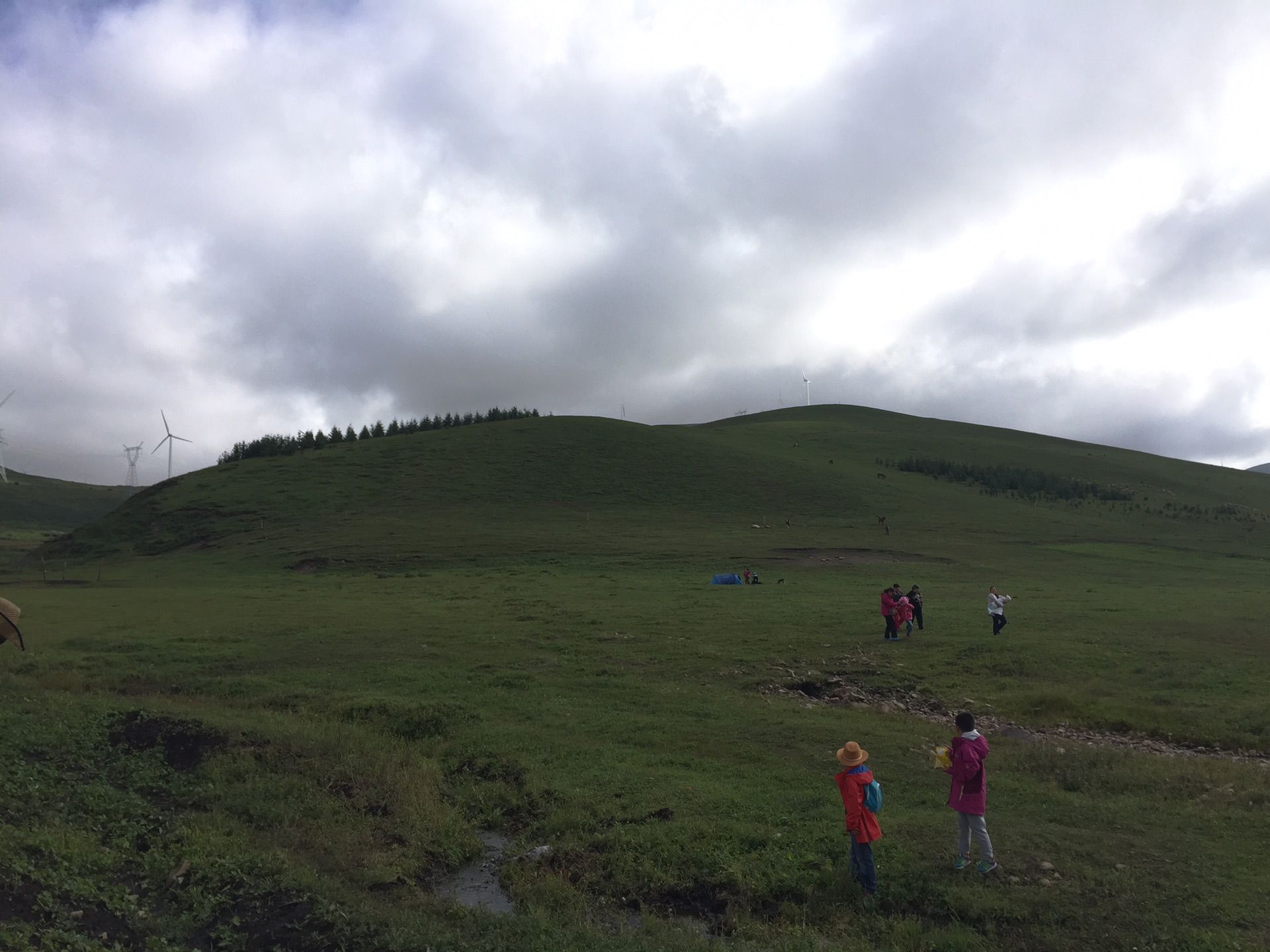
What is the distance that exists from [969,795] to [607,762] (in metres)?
7.57

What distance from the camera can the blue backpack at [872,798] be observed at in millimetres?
11539

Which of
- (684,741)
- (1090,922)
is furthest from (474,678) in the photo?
(1090,922)

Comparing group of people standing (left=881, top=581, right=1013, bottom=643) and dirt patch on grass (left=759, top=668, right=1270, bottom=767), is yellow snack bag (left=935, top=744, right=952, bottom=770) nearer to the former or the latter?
dirt patch on grass (left=759, top=668, right=1270, bottom=767)

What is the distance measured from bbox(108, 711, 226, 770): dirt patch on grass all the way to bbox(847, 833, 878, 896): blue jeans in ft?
40.8

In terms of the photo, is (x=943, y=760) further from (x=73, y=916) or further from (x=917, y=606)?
(x=917, y=606)

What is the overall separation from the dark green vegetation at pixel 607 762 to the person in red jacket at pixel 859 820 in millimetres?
268

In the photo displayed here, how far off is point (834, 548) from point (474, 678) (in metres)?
46.5

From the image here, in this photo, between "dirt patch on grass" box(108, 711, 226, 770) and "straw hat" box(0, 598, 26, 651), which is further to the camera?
"dirt patch on grass" box(108, 711, 226, 770)

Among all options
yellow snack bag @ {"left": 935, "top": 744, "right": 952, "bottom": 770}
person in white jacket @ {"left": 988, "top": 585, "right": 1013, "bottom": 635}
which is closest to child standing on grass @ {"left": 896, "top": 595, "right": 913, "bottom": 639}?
person in white jacket @ {"left": 988, "top": 585, "right": 1013, "bottom": 635}

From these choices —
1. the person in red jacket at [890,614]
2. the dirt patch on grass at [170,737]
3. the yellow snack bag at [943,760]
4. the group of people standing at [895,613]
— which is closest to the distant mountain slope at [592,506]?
the group of people standing at [895,613]

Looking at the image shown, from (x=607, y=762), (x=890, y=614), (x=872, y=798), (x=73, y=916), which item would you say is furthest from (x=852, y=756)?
(x=890, y=614)

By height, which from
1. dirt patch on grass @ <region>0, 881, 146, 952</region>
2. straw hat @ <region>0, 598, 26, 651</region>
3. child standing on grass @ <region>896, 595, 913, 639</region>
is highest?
straw hat @ <region>0, 598, 26, 651</region>

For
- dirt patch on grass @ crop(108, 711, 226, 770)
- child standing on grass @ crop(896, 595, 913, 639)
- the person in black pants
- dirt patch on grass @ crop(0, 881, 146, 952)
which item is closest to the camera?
dirt patch on grass @ crop(0, 881, 146, 952)

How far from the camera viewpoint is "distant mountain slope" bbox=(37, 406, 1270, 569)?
69.6 m
